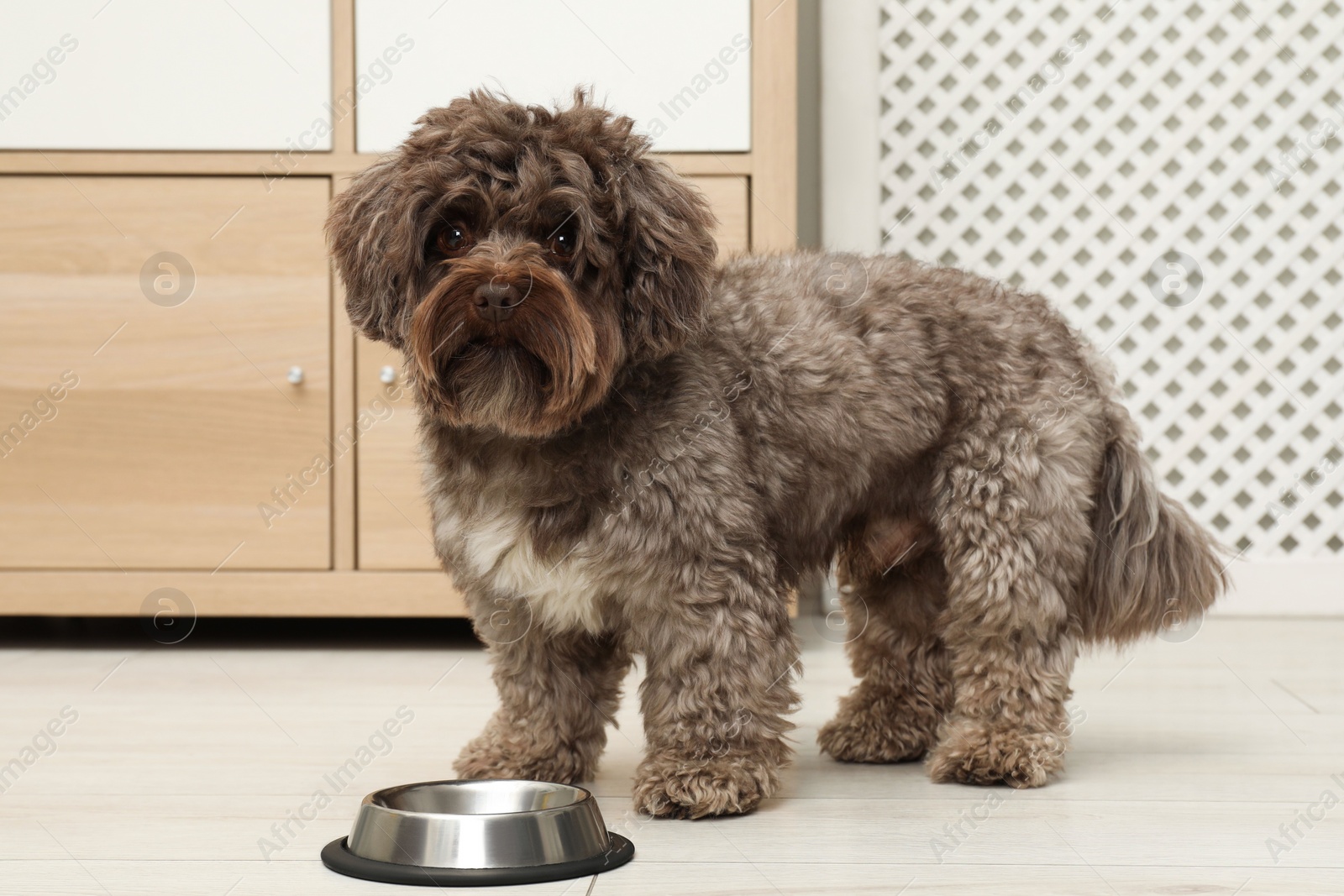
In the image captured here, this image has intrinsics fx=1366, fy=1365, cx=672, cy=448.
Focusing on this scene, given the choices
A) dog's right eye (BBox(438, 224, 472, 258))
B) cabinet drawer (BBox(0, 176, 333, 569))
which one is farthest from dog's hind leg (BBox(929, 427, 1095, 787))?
cabinet drawer (BBox(0, 176, 333, 569))

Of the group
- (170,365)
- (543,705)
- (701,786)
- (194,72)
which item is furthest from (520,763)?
(194,72)

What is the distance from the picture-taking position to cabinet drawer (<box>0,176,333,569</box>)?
334 centimetres

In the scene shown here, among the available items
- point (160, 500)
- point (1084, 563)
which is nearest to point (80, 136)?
point (160, 500)

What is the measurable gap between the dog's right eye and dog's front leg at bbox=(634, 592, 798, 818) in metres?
0.57

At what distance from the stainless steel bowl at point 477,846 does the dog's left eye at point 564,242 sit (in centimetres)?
70

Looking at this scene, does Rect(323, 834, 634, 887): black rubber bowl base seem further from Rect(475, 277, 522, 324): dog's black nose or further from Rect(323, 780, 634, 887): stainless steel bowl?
Rect(475, 277, 522, 324): dog's black nose

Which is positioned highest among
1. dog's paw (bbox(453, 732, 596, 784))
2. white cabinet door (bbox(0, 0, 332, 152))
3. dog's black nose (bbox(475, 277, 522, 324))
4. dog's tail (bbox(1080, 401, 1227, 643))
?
white cabinet door (bbox(0, 0, 332, 152))

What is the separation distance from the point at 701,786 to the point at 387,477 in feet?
5.58

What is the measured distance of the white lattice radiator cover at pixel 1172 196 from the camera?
423cm

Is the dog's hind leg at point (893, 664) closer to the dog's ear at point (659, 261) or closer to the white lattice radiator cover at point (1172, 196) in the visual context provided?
the dog's ear at point (659, 261)

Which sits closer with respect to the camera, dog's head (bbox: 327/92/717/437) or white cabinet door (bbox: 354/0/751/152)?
dog's head (bbox: 327/92/717/437)

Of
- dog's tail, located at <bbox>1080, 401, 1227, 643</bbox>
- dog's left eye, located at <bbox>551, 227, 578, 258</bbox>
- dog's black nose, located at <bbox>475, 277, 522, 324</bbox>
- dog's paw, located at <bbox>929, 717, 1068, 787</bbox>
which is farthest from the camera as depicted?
dog's tail, located at <bbox>1080, 401, 1227, 643</bbox>

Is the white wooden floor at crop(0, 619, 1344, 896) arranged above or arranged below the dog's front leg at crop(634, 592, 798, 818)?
below

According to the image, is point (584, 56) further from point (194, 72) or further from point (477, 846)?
point (477, 846)
